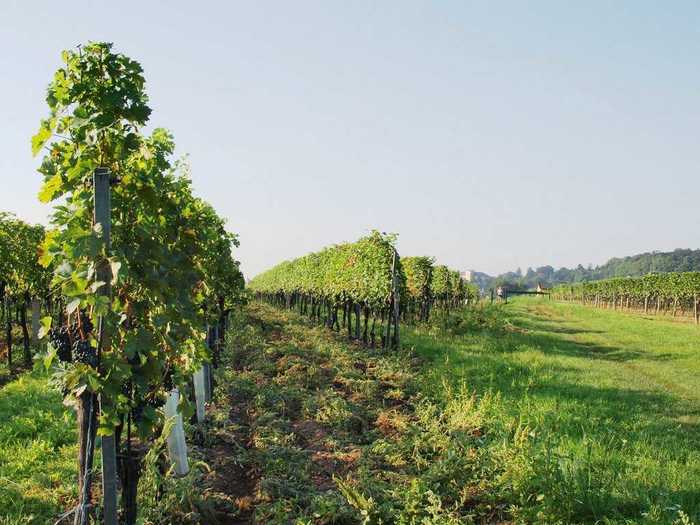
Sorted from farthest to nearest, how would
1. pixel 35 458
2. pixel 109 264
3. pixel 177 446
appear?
pixel 35 458
pixel 177 446
pixel 109 264

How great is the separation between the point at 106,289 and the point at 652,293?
177 feet

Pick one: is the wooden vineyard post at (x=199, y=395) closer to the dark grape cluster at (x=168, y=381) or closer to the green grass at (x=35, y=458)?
the green grass at (x=35, y=458)

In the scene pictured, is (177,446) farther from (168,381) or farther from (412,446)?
(412,446)

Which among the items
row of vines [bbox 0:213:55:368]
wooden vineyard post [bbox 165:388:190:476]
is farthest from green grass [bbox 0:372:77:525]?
row of vines [bbox 0:213:55:368]

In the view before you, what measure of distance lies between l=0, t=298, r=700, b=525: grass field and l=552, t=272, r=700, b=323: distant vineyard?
31.3m

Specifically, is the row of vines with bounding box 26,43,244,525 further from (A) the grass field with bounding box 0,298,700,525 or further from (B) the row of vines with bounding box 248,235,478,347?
(B) the row of vines with bounding box 248,235,478,347

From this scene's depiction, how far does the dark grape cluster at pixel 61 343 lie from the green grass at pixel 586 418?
4.22 meters

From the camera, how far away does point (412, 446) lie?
697 cm

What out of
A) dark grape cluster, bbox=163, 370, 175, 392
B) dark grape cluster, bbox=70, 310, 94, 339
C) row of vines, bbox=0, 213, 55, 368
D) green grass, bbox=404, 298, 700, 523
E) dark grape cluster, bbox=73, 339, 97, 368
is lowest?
green grass, bbox=404, 298, 700, 523

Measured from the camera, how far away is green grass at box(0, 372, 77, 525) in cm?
530

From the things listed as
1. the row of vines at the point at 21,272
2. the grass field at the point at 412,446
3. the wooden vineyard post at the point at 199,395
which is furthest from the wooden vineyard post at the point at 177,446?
the row of vines at the point at 21,272

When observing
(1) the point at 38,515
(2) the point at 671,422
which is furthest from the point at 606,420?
(1) the point at 38,515

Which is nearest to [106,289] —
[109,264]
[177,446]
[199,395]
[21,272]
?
[109,264]

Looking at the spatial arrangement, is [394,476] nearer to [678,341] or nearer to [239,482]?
[239,482]
